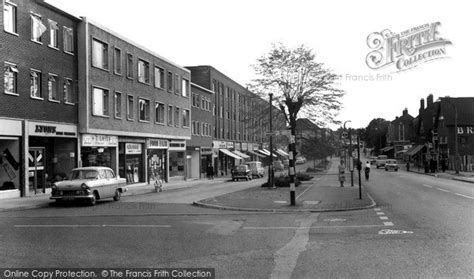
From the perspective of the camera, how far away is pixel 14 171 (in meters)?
23.8

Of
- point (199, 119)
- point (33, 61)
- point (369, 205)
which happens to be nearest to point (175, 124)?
point (199, 119)

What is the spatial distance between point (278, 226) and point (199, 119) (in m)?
43.1

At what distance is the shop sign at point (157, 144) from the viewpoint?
132ft

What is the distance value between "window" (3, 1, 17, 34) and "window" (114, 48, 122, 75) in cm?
1086

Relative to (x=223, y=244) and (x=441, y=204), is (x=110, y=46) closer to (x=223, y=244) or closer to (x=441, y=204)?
(x=441, y=204)

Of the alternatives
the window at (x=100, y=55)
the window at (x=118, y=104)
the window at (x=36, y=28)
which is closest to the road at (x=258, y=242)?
the window at (x=36, y=28)

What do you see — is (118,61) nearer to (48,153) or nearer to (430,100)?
(48,153)

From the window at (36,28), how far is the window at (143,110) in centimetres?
1322

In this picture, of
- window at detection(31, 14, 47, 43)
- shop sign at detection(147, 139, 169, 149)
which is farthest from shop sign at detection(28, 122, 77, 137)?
shop sign at detection(147, 139, 169, 149)

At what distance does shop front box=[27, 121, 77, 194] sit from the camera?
2516 centimetres

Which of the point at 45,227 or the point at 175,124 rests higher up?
the point at 175,124

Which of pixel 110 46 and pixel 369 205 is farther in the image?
pixel 110 46

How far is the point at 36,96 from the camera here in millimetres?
25531

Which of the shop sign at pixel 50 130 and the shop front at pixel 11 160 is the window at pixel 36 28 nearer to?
the shop sign at pixel 50 130
